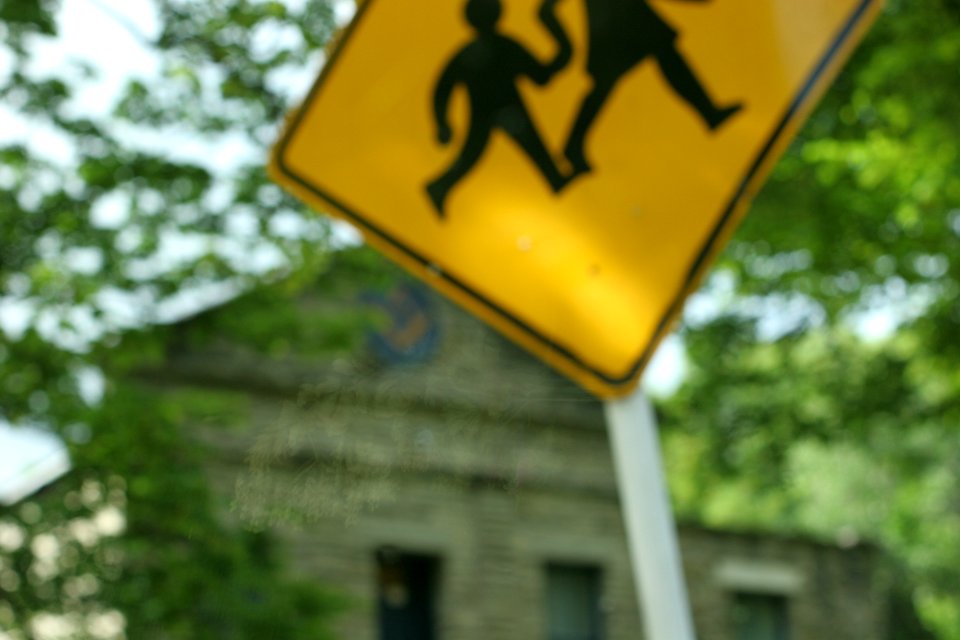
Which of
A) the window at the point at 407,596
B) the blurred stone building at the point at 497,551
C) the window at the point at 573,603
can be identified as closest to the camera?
the blurred stone building at the point at 497,551

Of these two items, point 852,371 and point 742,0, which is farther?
point 852,371

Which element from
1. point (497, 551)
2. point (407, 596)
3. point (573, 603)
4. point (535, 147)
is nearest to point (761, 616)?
point (573, 603)

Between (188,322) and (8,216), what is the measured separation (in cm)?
174

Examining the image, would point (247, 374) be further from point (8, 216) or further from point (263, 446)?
point (263, 446)

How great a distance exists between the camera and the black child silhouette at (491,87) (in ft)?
7.01

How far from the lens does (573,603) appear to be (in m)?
18.6

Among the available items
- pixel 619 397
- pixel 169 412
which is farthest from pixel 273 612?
pixel 619 397

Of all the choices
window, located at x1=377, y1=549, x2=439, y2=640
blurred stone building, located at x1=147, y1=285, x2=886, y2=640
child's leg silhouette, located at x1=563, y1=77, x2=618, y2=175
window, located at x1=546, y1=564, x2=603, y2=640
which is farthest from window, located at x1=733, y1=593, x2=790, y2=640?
child's leg silhouette, located at x1=563, y1=77, x2=618, y2=175

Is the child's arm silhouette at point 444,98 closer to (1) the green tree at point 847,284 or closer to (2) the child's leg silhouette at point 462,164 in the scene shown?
(2) the child's leg silhouette at point 462,164

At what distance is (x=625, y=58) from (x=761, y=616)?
19015mm

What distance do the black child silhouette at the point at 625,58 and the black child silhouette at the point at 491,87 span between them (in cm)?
4

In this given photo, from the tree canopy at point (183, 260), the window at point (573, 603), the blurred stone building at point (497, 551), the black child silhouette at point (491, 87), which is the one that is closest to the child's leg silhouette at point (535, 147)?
the black child silhouette at point (491, 87)

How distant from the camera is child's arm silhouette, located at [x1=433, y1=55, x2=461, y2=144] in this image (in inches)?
84.2

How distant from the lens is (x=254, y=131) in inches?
371
